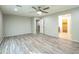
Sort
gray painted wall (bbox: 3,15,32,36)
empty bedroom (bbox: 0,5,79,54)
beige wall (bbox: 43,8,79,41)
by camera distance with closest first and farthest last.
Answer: beige wall (bbox: 43,8,79,41) → empty bedroom (bbox: 0,5,79,54) → gray painted wall (bbox: 3,15,32,36)

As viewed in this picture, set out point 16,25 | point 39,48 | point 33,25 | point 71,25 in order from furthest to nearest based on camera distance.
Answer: point 33,25 → point 16,25 → point 71,25 → point 39,48

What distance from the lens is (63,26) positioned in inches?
539

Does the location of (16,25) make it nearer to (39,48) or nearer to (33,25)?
(33,25)

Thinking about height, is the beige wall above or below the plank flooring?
above

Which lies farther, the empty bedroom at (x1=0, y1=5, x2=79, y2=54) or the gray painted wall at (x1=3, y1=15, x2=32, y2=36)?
the gray painted wall at (x1=3, y1=15, x2=32, y2=36)

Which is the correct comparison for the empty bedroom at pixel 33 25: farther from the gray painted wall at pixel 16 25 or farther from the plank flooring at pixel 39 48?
the plank flooring at pixel 39 48

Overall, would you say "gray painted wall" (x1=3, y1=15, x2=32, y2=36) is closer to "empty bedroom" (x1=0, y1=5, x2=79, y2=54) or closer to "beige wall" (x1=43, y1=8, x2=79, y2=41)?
"empty bedroom" (x1=0, y1=5, x2=79, y2=54)

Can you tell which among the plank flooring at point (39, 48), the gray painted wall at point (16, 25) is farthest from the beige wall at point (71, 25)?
the gray painted wall at point (16, 25)

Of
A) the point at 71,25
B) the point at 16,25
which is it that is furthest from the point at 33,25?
the point at 71,25

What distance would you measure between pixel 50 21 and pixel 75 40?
4011mm

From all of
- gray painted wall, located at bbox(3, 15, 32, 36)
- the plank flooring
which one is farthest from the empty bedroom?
the plank flooring
